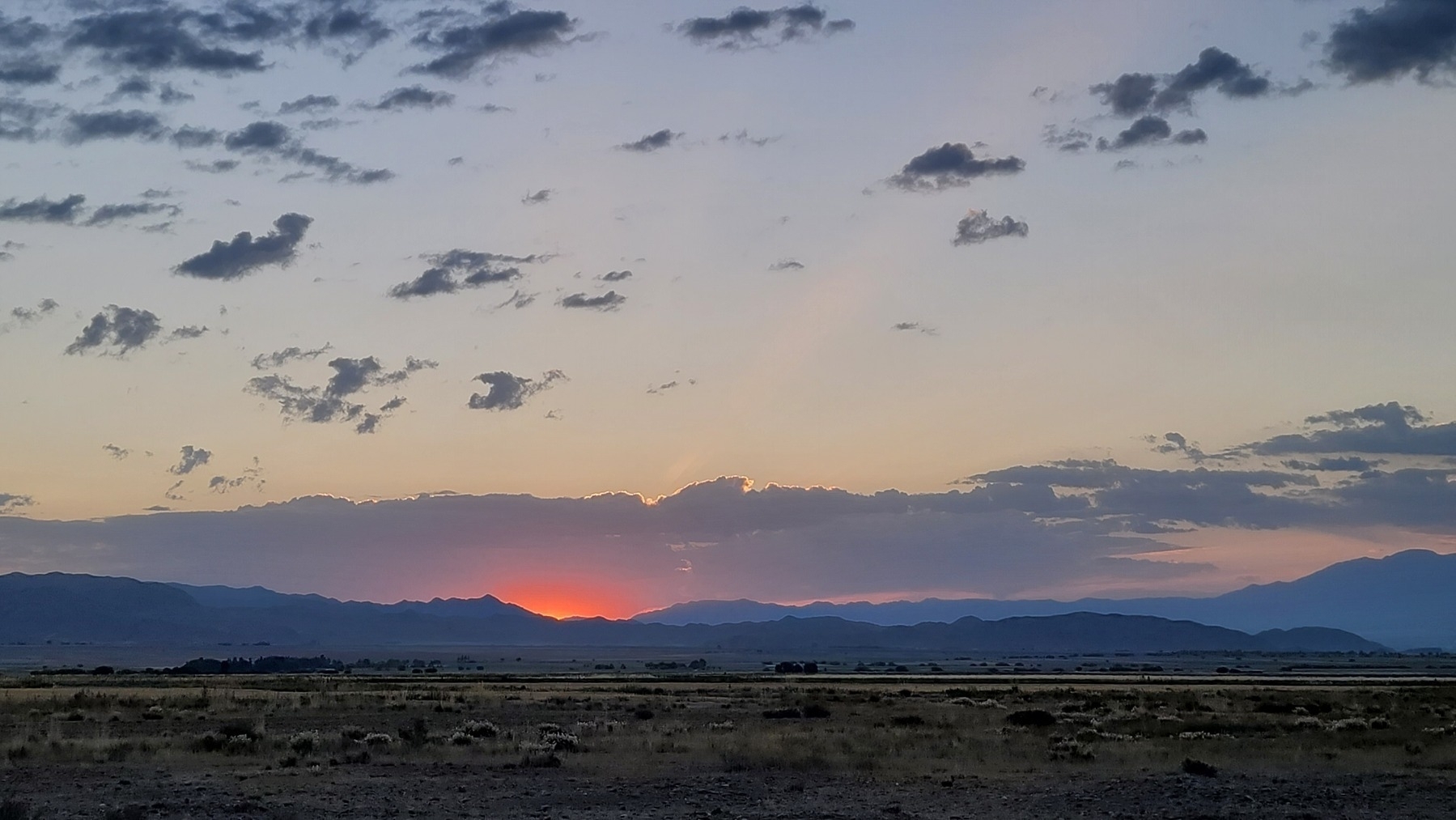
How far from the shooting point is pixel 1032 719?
41.8 metres

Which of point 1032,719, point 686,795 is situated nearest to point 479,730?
point 686,795

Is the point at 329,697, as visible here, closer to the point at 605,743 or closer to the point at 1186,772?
the point at 605,743

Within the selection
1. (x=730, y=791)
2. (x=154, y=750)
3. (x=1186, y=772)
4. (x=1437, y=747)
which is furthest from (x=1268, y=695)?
(x=154, y=750)

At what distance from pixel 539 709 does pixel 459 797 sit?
88.3ft

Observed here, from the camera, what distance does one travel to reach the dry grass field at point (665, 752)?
2286 centimetres

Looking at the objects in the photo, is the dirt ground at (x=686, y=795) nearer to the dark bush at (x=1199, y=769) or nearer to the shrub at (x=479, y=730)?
the dark bush at (x=1199, y=769)

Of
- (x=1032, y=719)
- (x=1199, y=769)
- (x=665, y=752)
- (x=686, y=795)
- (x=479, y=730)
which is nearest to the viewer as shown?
(x=686, y=795)

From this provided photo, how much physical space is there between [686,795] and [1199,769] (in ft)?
34.5

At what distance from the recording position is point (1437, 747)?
3084 cm

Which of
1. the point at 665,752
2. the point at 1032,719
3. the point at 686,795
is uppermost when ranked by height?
the point at 686,795

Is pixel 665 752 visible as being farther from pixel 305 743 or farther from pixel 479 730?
pixel 305 743

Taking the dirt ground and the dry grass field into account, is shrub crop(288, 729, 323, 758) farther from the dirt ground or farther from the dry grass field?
the dirt ground

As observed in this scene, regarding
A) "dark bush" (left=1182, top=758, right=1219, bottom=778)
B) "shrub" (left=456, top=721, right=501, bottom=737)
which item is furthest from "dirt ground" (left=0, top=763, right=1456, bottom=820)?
"shrub" (left=456, top=721, right=501, bottom=737)

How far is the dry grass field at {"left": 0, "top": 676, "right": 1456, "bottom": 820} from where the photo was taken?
75.0 ft
